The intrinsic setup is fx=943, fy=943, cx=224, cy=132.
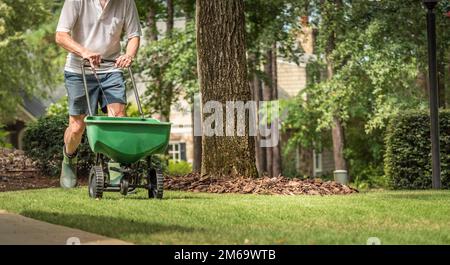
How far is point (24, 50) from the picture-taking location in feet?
124

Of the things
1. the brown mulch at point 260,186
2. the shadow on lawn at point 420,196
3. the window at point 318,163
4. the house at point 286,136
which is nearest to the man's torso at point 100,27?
the brown mulch at point 260,186

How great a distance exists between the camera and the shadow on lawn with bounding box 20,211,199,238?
691cm

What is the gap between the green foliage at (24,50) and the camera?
1391 inches

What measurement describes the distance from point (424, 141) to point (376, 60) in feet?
20.7

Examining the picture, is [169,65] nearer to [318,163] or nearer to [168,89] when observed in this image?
[168,89]

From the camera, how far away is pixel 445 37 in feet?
69.3

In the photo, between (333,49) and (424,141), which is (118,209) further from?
(333,49)

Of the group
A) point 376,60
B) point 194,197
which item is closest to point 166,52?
point 376,60

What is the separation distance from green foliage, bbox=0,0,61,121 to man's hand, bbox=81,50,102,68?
85.0 ft

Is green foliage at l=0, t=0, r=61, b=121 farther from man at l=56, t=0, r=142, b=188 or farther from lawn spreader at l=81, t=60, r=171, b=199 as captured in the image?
lawn spreader at l=81, t=60, r=171, b=199

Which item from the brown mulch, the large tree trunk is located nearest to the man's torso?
the brown mulch

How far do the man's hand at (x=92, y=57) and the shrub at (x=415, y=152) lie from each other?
23.9 feet

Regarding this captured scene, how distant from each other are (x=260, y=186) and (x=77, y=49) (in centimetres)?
307

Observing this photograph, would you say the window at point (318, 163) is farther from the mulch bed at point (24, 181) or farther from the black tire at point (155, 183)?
the black tire at point (155, 183)
